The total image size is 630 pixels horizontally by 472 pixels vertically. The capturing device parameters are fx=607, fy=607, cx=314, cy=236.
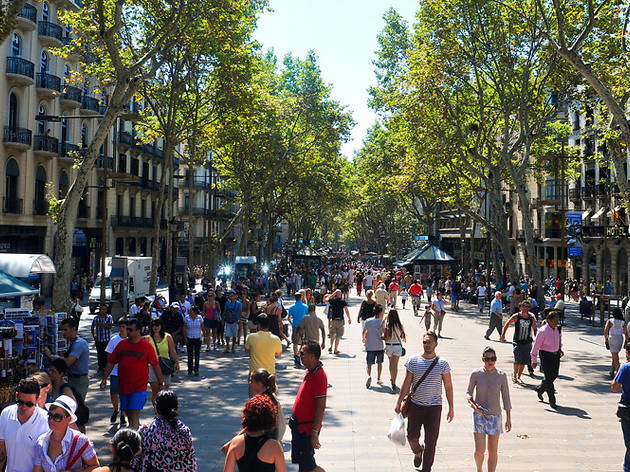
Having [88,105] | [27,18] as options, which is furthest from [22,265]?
[88,105]

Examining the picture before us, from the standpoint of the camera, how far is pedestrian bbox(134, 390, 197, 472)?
446 cm

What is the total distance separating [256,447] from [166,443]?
88cm

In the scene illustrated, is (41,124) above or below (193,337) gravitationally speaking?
above

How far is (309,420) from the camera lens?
229 inches

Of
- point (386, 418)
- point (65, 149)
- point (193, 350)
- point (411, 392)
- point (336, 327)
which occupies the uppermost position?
point (65, 149)

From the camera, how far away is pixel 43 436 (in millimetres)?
4672

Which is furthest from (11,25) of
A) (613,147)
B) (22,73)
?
(22,73)

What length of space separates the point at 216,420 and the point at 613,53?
17.3 metres

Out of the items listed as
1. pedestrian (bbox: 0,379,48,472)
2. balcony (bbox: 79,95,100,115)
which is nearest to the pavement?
pedestrian (bbox: 0,379,48,472)

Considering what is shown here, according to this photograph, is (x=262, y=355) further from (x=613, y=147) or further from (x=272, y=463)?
(x=613, y=147)

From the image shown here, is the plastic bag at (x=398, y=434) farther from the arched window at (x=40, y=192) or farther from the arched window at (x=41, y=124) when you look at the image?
the arched window at (x=41, y=124)

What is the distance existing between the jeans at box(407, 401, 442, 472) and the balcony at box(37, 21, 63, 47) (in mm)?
30293

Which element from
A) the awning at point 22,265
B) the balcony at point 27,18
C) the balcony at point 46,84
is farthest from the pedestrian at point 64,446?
the balcony at point 46,84

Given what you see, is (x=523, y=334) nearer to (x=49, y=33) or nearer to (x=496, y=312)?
(x=496, y=312)
